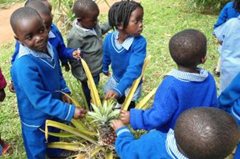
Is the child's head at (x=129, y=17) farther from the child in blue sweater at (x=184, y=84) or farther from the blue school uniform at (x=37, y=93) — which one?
the child in blue sweater at (x=184, y=84)

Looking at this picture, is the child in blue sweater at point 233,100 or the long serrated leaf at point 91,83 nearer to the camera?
the child in blue sweater at point 233,100

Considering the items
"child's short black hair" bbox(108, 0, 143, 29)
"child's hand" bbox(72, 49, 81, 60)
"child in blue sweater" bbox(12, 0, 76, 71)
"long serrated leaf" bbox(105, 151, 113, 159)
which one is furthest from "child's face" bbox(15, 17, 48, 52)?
"long serrated leaf" bbox(105, 151, 113, 159)

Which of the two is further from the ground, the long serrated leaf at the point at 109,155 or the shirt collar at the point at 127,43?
the shirt collar at the point at 127,43

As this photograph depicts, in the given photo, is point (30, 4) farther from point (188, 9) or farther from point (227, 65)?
point (188, 9)

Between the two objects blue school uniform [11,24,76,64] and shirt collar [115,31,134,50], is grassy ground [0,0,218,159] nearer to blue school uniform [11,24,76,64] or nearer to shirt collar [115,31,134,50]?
blue school uniform [11,24,76,64]

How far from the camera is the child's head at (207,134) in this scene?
1.55 metres

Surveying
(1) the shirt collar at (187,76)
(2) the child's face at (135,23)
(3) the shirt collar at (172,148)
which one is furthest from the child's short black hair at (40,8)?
(3) the shirt collar at (172,148)

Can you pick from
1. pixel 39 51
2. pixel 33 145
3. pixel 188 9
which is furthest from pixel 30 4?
pixel 188 9

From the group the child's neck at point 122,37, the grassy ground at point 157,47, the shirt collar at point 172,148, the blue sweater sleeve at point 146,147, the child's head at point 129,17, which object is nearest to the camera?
the shirt collar at point 172,148

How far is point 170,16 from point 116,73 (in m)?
3.48

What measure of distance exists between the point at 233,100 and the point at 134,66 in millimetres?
1009

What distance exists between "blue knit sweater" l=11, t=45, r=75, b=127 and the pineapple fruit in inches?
8.2

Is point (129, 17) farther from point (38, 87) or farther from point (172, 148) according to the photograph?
point (172, 148)

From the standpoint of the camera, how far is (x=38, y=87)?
255cm
